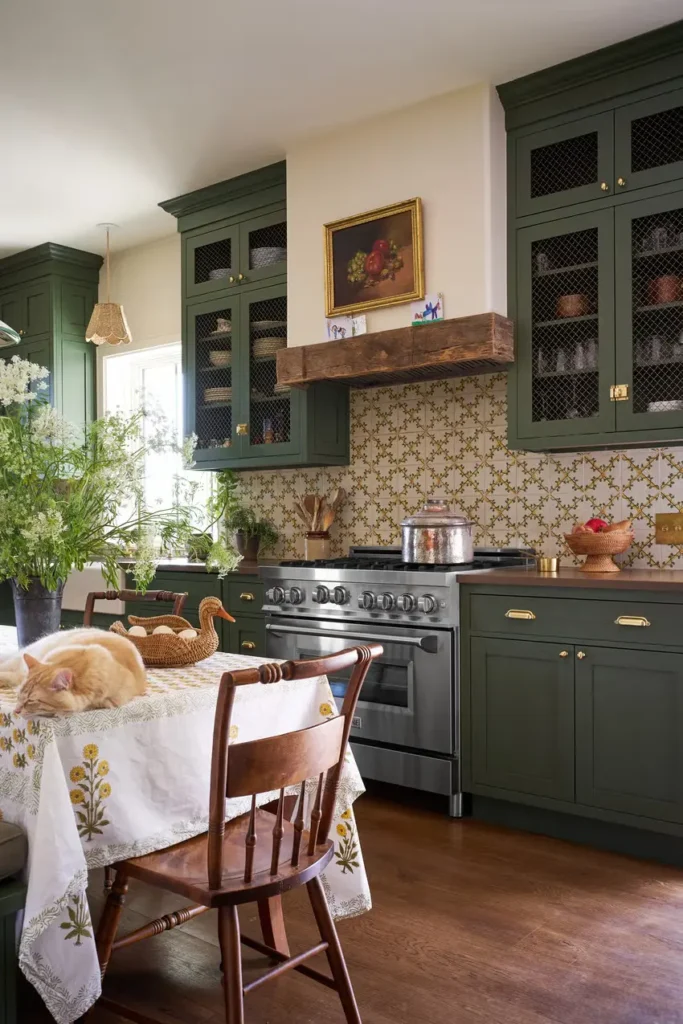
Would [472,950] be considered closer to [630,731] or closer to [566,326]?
[630,731]

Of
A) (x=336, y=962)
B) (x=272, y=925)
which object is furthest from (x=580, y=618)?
(x=336, y=962)

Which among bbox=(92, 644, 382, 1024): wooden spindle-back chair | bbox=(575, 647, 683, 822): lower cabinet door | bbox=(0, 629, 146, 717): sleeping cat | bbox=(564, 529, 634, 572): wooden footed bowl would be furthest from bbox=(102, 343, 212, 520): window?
bbox=(92, 644, 382, 1024): wooden spindle-back chair

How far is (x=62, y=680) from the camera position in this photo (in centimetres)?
167

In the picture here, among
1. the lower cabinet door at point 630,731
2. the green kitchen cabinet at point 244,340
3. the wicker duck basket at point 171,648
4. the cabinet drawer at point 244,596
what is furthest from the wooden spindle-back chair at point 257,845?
the green kitchen cabinet at point 244,340

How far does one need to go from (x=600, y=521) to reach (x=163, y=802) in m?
2.18

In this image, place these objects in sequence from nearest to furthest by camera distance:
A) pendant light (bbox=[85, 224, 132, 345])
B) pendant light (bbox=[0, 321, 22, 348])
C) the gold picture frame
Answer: pendant light (bbox=[0, 321, 22, 348]) → the gold picture frame → pendant light (bbox=[85, 224, 132, 345])

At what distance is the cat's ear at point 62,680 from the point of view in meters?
1.66

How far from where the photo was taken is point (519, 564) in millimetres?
3742

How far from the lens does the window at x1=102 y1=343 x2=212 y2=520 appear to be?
5.57 m

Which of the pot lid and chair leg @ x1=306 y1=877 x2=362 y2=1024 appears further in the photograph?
the pot lid

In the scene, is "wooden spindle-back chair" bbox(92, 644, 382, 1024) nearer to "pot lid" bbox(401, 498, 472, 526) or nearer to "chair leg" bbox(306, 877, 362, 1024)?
"chair leg" bbox(306, 877, 362, 1024)

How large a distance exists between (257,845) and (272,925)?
0.53m

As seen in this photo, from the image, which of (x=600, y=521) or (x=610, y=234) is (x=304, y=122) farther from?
(x=600, y=521)

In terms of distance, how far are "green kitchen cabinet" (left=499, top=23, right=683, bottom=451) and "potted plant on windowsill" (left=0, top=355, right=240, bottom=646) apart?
181cm
